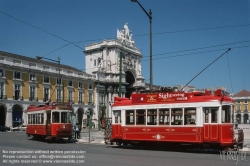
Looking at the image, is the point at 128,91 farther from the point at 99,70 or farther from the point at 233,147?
the point at 233,147

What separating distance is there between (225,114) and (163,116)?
3075 mm

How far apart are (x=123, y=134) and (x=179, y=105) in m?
3.74

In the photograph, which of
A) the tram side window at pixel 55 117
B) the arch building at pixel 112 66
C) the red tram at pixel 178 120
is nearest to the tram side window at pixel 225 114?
the red tram at pixel 178 120

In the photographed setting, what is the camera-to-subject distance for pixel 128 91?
83.4m

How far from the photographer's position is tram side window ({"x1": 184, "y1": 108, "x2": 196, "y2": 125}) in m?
15.0

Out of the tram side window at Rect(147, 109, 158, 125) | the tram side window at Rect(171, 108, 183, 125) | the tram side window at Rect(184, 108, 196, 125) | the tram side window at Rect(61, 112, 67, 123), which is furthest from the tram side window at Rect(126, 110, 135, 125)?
the tram side window at Rect(61, 112, 67, 123)

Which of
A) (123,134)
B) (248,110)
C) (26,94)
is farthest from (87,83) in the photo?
(248,110)

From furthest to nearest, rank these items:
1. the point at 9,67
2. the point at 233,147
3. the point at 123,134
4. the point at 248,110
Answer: the point at 248,110 < the point at 9,67 < the point at 123,134 < the point at 233,147

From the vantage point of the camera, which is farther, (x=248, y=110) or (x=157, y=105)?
(x=248, y=110)

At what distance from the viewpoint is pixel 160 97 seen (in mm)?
16062

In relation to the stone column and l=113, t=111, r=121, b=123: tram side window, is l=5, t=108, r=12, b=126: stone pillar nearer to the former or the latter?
the stone column

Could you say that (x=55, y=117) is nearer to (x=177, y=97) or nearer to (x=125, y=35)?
(x=177, y=97)

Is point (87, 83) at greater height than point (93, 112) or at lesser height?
greater

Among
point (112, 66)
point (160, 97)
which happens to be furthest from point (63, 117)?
point (112, 66)
